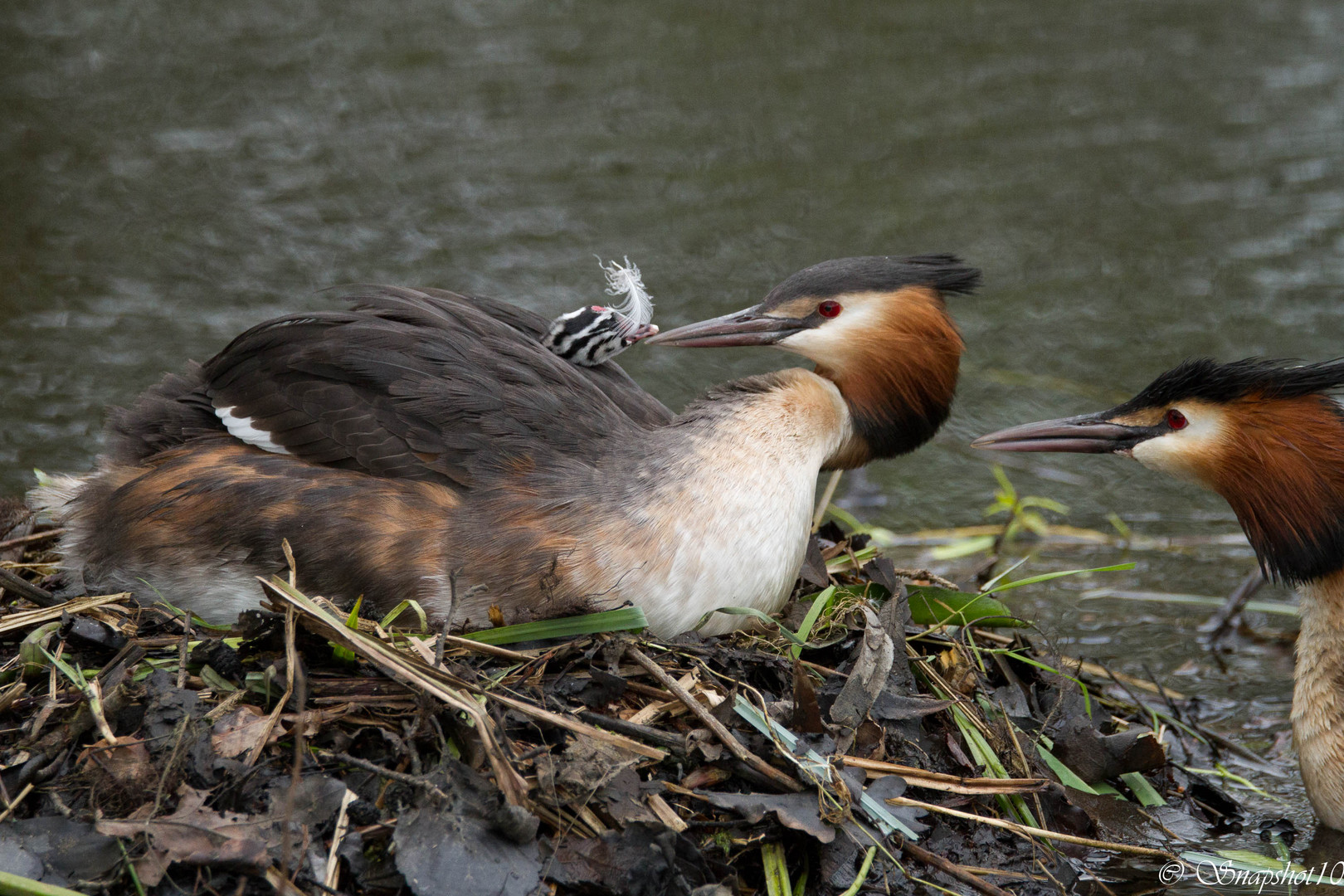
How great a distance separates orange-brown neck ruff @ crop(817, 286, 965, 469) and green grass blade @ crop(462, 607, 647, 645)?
1084 millimetres

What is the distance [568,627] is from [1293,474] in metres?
2.15

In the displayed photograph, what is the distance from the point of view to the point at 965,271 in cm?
440

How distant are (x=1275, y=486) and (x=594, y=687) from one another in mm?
2103

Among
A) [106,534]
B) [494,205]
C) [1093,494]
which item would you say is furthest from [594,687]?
[494,205]

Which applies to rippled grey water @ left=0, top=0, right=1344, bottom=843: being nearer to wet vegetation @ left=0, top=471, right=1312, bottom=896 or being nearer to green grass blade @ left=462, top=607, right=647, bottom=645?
wet vegetation @ left=0, top=471, right=1312, bottom=896

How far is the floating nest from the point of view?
10.1 ft

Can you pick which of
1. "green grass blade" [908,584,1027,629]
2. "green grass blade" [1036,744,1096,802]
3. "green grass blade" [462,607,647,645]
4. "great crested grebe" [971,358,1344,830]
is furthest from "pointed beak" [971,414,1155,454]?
"green grass blade" [462,607,647,645]

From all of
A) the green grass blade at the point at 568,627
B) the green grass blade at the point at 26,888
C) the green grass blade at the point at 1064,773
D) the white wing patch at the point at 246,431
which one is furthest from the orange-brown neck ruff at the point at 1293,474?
the green grass blade at the point at 26,888

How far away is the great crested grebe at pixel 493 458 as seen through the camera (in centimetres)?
380

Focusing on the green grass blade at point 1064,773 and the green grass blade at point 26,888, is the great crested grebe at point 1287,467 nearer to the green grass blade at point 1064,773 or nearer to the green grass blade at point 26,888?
the green grass blade at point 1064,773

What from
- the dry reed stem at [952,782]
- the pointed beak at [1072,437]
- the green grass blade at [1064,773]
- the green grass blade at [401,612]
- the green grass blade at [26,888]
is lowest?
the green grass blade at [1064,773]

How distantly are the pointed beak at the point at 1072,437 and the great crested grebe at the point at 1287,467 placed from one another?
11 mm

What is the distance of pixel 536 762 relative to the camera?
10.6ft

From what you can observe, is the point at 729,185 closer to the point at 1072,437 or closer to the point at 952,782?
the point at 1072,437
